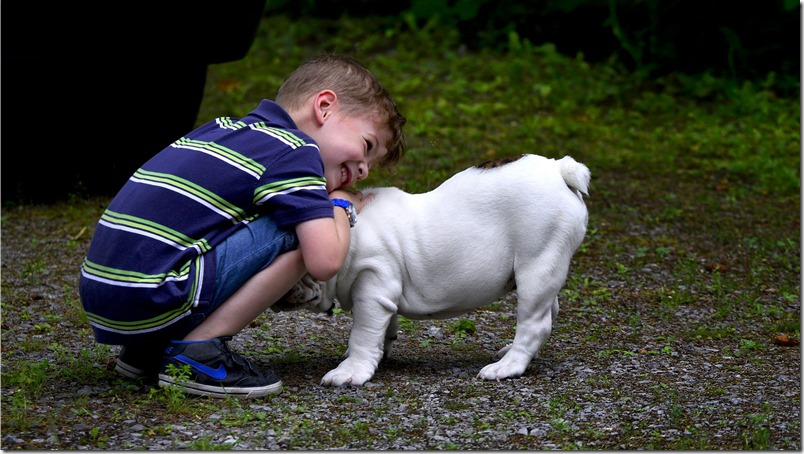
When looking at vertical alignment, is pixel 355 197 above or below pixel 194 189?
below

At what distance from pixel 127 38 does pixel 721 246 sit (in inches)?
133

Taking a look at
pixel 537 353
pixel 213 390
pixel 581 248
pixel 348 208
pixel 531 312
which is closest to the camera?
pixel 213 390

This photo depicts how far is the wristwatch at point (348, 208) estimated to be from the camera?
3.16 m

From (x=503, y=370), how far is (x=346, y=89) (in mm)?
1033

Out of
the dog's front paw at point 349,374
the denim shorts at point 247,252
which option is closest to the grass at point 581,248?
the dog's front paw at point 349,374

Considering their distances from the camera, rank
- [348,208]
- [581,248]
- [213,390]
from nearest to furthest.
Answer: [213,390], [348,208], [581,248]

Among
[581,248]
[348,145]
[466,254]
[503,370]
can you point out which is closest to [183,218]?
[348,145]

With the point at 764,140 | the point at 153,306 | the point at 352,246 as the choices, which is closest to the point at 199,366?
the point at 153,306

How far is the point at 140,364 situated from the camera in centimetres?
324

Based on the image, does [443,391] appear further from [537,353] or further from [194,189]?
[194,189]

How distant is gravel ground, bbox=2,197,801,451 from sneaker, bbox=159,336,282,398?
0.14 feet

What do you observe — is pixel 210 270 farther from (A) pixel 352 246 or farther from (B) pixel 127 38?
(B) pixel 127 38

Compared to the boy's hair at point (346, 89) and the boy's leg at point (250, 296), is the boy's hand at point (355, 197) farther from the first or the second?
the boy's leg at point (250, 296)

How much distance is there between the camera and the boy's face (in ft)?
10.6
